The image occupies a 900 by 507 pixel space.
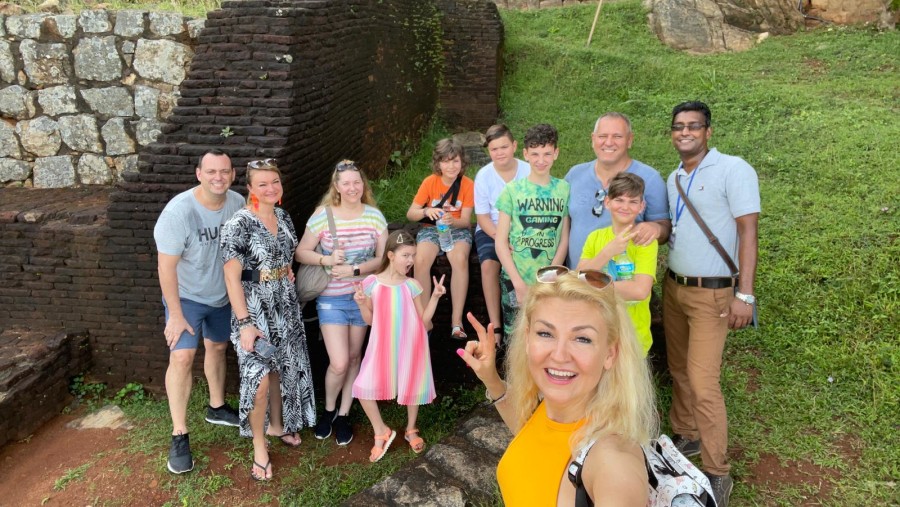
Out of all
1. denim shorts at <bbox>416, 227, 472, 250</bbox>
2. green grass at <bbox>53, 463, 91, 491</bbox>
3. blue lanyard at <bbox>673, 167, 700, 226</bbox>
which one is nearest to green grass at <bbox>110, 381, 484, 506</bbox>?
green grass at <bbox>53, 463, 91, 491</bbox>

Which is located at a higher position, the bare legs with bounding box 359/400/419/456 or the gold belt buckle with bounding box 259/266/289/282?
the gold belt buckle with bounding box 259/266/289/282

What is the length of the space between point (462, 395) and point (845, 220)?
3.98 m

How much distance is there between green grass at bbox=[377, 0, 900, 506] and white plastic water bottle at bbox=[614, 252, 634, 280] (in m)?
1.47

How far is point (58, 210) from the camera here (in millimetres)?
5348

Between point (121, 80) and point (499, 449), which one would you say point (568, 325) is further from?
point (121, 80)

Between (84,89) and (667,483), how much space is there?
263 inches

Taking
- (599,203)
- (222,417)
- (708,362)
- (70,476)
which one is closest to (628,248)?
(599,203)

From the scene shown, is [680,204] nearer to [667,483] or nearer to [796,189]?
[667,483]

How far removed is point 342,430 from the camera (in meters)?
4.20

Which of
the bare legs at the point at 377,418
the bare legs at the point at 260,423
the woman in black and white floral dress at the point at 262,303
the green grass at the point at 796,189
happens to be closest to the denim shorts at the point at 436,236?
the woman in black and white floral dress at the point at 262,303

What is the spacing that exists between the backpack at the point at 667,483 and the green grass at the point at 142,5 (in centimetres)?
610

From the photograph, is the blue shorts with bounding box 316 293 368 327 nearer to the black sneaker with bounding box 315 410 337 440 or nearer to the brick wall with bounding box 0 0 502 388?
the black sneaker with bounding box 315 410 337 440

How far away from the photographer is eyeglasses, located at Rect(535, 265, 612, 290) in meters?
1.87

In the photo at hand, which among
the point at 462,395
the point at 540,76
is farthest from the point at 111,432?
the point at 540,76
